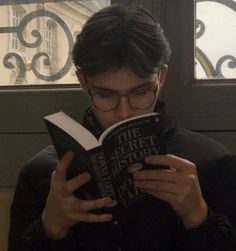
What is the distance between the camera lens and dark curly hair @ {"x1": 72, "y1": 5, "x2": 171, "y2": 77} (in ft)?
3.39

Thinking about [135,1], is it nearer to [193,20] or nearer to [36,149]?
[193,20]

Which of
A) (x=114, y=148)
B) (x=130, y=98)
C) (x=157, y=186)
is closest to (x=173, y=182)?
(x=157, y=186)

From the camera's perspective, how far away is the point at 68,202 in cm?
92

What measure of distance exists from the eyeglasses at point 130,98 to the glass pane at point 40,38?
1.45 ft

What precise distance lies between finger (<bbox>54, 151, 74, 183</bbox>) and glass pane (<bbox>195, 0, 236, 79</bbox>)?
0.64 meters

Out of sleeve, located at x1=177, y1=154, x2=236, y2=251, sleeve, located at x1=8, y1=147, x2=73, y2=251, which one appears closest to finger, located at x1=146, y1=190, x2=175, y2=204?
sleeve, located at x1=177, y1=154, x2=236, y2=251

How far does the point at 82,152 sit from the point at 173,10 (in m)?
0.70

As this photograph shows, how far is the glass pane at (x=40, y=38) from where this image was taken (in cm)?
149

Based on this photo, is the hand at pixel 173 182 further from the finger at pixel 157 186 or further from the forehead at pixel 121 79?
the forehead at pixel 121 79

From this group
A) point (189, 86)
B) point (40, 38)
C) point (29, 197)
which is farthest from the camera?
point (40, 38)

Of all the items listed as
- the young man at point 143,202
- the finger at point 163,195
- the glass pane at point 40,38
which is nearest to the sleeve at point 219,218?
the young man at point 143,202

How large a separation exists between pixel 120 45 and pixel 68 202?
367 mm

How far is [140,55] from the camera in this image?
40.6 inches

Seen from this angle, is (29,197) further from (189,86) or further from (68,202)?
(189,86)
